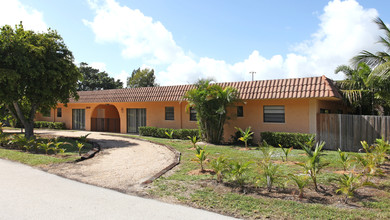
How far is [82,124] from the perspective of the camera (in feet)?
79.7

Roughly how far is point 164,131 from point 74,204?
41.3 ft

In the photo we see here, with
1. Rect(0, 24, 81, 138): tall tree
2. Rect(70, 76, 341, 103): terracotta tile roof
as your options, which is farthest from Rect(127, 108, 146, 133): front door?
Rect(0, 24, 81, 138): tall tree

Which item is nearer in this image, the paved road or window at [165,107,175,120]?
the paved road

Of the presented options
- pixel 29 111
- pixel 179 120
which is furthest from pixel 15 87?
pixel 179 120

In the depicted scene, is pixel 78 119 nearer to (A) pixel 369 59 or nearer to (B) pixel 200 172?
(B) pixel 200 172

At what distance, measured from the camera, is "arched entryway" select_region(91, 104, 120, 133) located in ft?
75.6

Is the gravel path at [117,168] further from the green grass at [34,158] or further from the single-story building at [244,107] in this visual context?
the single-story building at [244,107]

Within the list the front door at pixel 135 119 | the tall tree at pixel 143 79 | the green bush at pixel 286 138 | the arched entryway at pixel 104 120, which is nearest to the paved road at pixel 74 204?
the green bush at pixel 286 138

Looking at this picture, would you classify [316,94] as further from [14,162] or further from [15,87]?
[15,87]

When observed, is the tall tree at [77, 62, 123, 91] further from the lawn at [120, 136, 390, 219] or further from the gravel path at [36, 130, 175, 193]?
the lawn at [120, 136, 390, 219]

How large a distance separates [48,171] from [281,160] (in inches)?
298

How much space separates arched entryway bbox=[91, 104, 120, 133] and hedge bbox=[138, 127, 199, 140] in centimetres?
510

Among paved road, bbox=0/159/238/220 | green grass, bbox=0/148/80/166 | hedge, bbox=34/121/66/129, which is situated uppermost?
hedge, bbox=34/121/66/129

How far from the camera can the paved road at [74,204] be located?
4.57m
